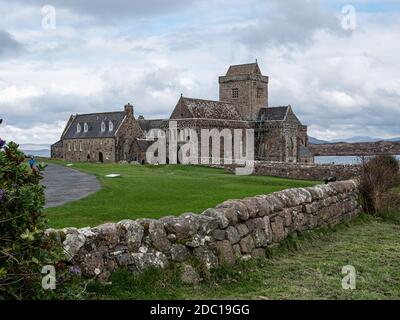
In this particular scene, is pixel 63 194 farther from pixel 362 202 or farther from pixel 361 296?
→ pixel 361 296

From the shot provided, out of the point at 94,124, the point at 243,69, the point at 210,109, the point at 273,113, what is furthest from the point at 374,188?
the point at 94,124

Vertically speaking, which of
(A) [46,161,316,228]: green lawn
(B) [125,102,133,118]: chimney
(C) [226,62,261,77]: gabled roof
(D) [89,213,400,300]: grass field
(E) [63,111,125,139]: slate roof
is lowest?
(D) [89,213,400,300]: grass field

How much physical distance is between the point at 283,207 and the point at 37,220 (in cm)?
639

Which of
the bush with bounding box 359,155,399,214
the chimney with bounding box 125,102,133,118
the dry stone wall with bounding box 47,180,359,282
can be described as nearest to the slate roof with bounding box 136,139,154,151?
the chimney with bounding box 125,102,133,118

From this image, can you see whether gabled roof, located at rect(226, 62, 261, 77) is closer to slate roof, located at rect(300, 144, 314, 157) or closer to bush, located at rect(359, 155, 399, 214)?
slate roof, located at rect(300, 144, 314, 157)

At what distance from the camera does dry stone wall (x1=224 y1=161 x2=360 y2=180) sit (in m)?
34.5

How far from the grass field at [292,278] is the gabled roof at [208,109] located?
52272 mm

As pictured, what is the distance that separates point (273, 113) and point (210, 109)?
1300 centimetres

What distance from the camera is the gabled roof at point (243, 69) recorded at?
257 ft

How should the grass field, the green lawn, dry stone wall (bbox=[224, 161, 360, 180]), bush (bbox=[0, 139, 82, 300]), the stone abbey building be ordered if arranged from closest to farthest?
bush (bbox=[0, 139, 82, 300]) → the grass field → the green lawn → dry stone wall (bbox=[224, 161, 360, 180]) → the stone abbey building

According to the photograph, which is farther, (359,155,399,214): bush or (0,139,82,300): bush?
(359,155,399,214): bush

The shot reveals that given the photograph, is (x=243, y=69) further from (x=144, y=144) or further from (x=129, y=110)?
(x=144, y=144)

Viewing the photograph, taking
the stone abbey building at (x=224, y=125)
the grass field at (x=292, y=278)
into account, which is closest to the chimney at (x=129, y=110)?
the stone abbey building at (x=224, y=125)

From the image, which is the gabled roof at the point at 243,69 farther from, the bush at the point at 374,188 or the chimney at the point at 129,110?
the bush at the point at 374,188
